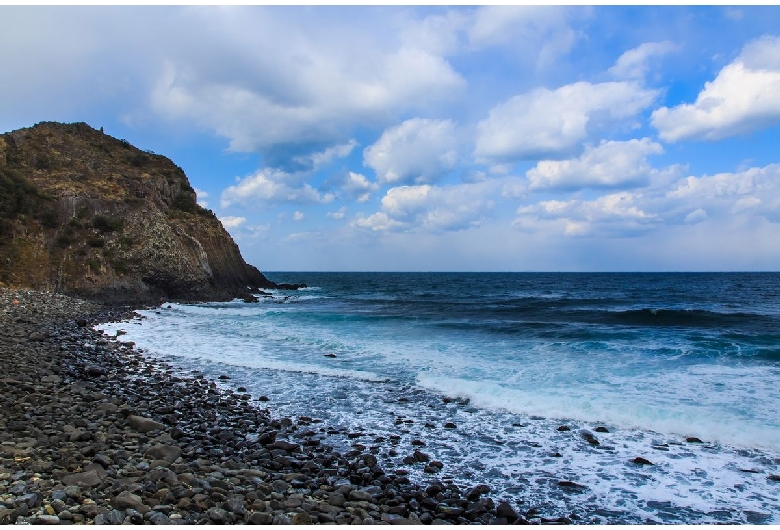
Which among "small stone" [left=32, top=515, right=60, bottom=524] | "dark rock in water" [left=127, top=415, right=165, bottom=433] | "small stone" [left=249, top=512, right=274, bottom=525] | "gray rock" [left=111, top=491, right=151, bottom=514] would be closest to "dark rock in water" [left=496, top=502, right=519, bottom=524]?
"small stone" [left=249, top=512, right=274, bottom=525]

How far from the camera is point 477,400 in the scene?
38.4ft

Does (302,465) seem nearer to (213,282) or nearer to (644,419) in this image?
(644,419)

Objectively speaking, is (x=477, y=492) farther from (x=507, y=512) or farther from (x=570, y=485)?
(x=570, y=485)

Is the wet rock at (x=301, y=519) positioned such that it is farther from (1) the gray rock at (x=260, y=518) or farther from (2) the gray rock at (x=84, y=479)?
(2) the gray rock at (x=84, y=479)

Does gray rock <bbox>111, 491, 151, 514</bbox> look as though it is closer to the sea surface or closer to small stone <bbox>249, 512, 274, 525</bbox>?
small stone <bbox>249, 512, 274, 525</bbox>

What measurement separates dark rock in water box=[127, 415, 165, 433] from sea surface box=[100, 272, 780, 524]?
2.80 m

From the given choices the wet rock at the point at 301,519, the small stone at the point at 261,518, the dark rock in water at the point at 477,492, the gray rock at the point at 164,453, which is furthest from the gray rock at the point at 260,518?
the dark rock in water at the point at 477,492

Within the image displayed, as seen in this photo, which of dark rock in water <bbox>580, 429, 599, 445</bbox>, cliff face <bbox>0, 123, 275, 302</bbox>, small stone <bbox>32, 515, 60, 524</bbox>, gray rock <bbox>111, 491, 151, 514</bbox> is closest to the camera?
small stone <bbox>32, 515, 60, 524</bbox>

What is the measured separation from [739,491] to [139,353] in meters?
17.5

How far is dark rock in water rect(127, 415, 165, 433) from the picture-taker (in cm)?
830

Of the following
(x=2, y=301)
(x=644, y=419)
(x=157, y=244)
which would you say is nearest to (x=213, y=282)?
(x=157, y=244)

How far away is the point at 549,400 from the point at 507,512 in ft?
19.4

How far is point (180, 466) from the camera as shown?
661cm

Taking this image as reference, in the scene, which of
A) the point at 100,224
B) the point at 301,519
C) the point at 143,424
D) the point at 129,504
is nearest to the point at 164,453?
the point at 143,424
